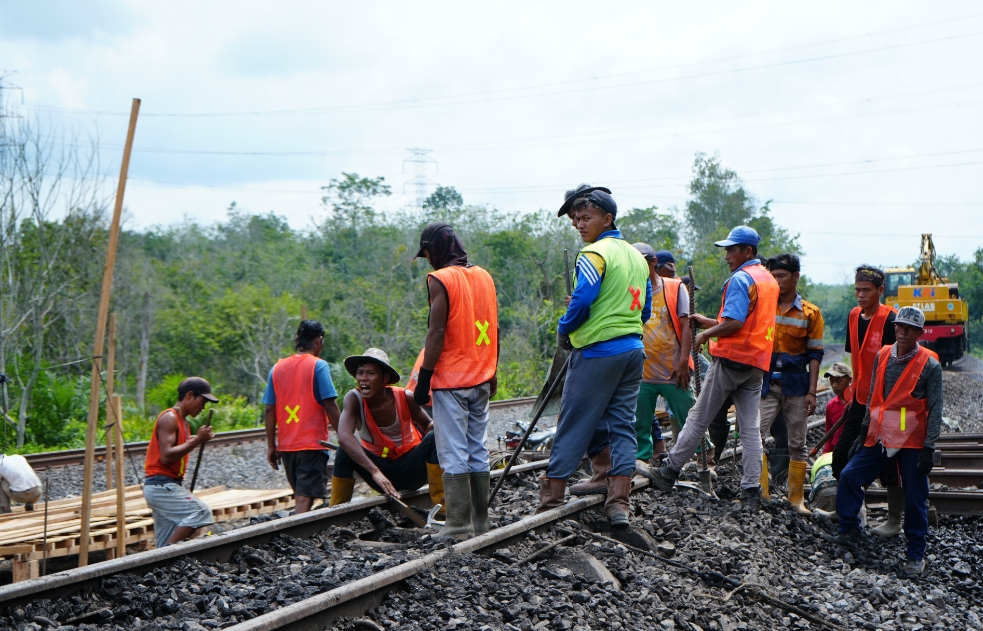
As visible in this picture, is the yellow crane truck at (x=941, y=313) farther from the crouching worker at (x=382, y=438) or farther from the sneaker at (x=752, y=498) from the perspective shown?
the crouching worker at (x=382, y=438)

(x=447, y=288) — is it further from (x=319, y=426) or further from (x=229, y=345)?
(x=229, y=345)

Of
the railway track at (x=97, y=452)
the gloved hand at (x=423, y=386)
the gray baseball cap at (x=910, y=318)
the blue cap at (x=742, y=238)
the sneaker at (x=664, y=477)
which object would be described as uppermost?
the blue cap at (x=742, y=238)

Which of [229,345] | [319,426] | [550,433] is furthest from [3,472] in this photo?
[229,345]

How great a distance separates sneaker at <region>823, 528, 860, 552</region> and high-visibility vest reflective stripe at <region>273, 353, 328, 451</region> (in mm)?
4082

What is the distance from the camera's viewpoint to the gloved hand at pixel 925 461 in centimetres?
630

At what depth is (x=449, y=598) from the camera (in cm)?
411

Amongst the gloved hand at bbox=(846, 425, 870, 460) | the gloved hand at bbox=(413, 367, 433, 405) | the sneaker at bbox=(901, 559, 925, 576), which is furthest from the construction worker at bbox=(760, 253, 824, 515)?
the gloved hand at bbox=(413, 367, 433, 405)

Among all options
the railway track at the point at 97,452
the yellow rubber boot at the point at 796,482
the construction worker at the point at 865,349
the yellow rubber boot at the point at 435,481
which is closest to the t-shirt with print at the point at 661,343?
the yellow rubber boot at the point at 796,482

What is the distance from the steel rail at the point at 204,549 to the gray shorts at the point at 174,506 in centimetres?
127

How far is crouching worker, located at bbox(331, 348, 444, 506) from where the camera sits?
6156mm

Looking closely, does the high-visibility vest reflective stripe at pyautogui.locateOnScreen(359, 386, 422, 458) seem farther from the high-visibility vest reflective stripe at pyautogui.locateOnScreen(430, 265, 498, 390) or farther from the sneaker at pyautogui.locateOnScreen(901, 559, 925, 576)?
the sneaker at pyautogui.locateOnScreen(901, 559, 925, 576)

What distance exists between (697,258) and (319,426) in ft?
131

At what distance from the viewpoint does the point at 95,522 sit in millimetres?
7980

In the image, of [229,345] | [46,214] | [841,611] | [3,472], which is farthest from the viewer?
[229,345]
